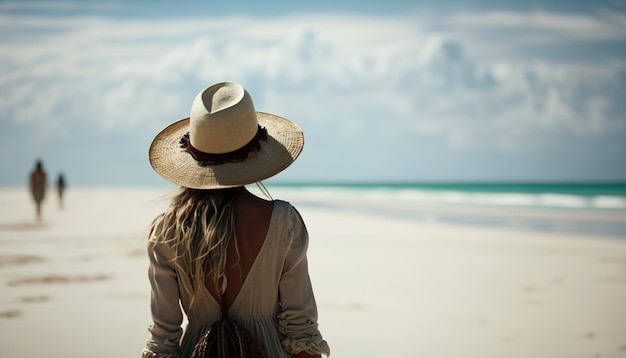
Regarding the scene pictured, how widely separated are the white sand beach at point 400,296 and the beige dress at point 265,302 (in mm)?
347

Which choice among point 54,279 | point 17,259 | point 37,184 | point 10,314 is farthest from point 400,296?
point 37,184

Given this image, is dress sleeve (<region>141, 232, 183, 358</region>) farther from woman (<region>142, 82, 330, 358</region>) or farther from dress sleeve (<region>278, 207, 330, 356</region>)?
dress sleeve (<region>278, 207, 330, 356</region>)

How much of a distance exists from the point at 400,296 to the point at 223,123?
18.9ft

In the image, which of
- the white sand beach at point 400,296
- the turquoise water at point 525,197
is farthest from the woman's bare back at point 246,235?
the turquoise water at point 525,197

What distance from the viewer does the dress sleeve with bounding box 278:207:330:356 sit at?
7.78 feet

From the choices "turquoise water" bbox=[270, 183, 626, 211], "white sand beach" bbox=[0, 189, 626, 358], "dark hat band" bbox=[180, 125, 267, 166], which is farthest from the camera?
"turquoise water" bbox=[270, 183, 626, 211]

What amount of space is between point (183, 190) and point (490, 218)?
19016 mm

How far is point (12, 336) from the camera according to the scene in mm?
5688

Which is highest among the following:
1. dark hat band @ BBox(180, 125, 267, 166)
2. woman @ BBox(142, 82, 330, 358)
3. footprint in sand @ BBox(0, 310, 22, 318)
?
dark hat band @ BBox(180, 125, 267, 166)

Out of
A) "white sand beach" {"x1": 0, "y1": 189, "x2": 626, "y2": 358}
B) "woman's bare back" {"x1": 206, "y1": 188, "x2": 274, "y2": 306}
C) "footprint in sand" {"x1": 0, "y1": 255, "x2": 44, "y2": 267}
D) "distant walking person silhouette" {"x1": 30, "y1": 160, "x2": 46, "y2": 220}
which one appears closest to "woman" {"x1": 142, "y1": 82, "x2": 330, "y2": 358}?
"woman's bare back" {"x1": 206, "y1": 188, "x2": 274, "y2": 306}

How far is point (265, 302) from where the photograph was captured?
2.38m

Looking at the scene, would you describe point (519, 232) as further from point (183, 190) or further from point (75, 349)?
point (183, 190)

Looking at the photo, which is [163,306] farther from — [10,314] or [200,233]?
[10,314]

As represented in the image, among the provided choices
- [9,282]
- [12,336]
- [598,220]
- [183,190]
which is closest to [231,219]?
[183,190]
